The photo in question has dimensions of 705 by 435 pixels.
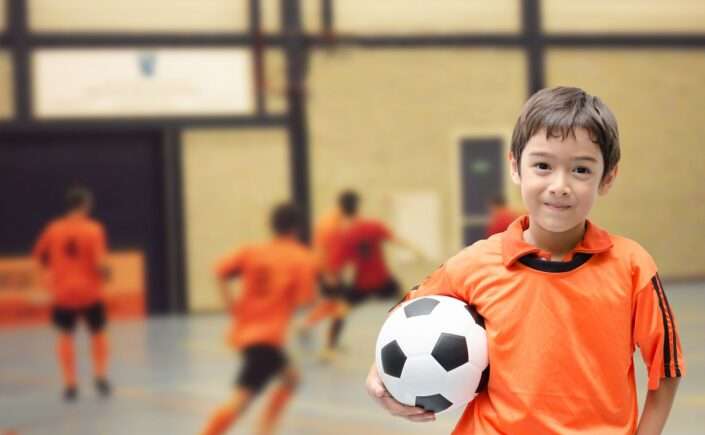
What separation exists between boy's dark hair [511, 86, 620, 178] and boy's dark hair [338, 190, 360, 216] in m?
5.13

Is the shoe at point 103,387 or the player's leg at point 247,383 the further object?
the shoe at point 103,387

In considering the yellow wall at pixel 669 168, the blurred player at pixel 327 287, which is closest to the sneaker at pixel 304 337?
the blurred player at pixel 327 287

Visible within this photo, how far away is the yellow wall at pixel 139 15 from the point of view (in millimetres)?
10797

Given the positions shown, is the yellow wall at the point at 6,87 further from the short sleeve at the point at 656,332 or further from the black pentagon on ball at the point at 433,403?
the short sleeve at the point at 656,332

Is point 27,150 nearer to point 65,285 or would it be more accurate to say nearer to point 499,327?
point 65,285

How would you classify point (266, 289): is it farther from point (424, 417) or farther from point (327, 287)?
point (327, 287)

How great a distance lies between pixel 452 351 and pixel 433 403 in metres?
0.10

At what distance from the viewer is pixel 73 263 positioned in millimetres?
5938

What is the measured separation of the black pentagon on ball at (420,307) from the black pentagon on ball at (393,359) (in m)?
0.06

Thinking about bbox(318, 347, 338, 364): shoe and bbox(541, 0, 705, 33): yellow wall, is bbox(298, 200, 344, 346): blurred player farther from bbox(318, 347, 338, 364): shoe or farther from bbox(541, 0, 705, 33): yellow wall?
bbox(541, 0, 705, 33): yellow wall

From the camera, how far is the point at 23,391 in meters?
6.21

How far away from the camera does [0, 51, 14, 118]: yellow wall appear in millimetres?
10633

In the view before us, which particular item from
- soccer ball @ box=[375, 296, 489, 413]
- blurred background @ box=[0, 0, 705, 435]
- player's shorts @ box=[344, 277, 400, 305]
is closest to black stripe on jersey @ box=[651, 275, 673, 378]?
soccer ball @ box=[375, 296, 489, 413]

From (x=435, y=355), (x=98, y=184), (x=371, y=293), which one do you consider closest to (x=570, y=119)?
(x=435, y=355)
